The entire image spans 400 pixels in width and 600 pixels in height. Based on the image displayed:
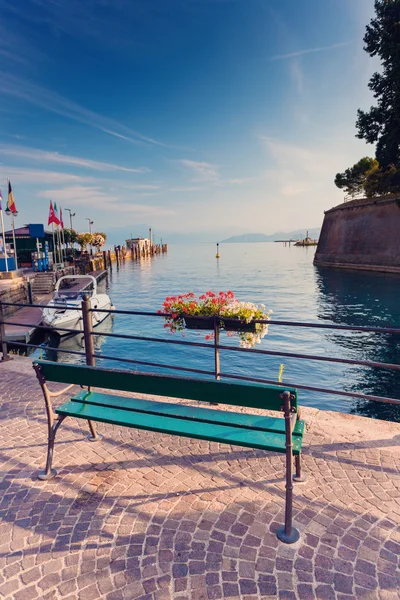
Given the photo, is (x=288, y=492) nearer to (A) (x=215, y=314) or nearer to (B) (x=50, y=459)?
(B) (x=50, y=459)

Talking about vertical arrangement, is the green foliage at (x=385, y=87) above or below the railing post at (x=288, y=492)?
above

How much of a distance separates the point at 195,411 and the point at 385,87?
139ft

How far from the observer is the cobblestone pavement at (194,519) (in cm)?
226

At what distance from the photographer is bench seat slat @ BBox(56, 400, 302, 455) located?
272 cm

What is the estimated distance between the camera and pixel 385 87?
114ft

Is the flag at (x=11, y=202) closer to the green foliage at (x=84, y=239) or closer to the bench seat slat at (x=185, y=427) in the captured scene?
the bench seat slat at (x=185, y=427)

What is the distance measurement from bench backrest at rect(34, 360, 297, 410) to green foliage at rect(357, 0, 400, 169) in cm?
3682

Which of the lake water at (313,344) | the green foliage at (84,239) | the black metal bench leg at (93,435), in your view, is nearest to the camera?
the black metal bench leg at (93,435)

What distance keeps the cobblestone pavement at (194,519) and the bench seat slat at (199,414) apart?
26.9 inches

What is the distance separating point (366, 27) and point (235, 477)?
145ft

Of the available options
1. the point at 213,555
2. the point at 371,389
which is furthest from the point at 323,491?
the point at 371,389

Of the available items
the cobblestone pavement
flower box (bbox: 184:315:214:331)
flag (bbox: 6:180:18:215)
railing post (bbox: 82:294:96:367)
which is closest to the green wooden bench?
the cobblestone pavement

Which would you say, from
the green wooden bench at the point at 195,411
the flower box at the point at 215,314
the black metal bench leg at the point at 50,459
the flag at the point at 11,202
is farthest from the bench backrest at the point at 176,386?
the flag at the point at 11,202

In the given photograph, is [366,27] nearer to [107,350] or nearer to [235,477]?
[107,350]
